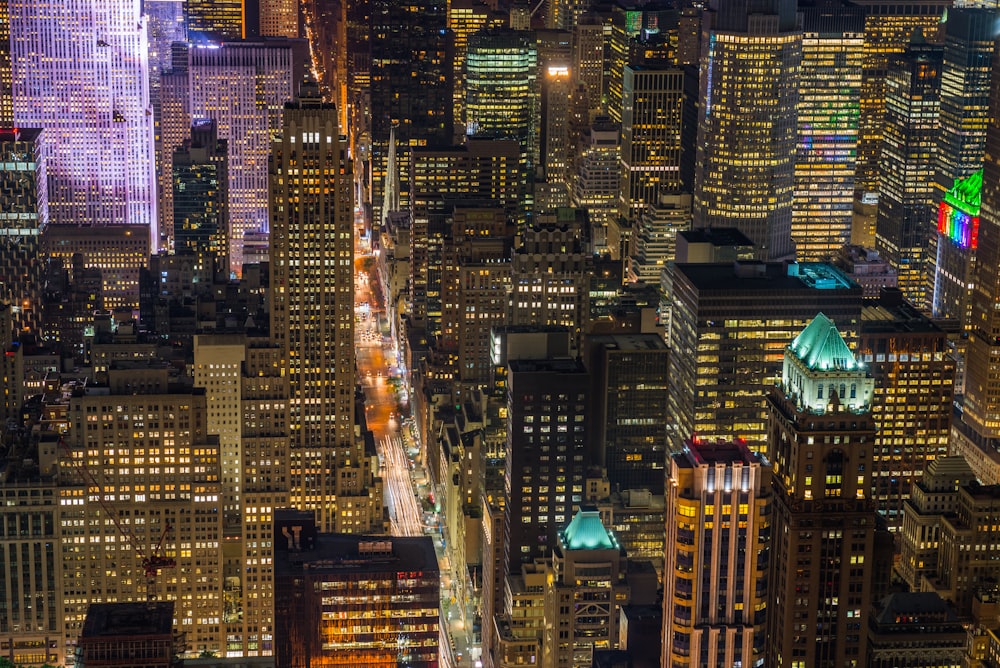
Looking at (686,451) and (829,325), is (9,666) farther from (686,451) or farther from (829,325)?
(829,325)

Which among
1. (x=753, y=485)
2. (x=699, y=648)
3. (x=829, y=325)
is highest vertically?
(x=829, y=325)

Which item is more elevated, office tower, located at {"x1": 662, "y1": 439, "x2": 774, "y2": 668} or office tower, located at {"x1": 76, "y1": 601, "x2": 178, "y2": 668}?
office tower, located at {"x1": 662, "y1": 439, "x2": 774, "y2": 668}

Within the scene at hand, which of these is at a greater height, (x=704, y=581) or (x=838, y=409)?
(x=838, y=409)

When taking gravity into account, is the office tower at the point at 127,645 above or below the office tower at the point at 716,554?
below

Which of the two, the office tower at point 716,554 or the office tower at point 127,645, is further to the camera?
the office tower at point 127,645

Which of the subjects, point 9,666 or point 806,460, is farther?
point 806,460

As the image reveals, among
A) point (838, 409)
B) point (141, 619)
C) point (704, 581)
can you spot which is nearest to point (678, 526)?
point (704, 581)

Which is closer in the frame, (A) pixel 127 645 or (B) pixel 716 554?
(A) pixel 127 645

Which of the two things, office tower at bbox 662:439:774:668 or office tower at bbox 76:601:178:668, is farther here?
office tower at bbox 76:601:178:668
